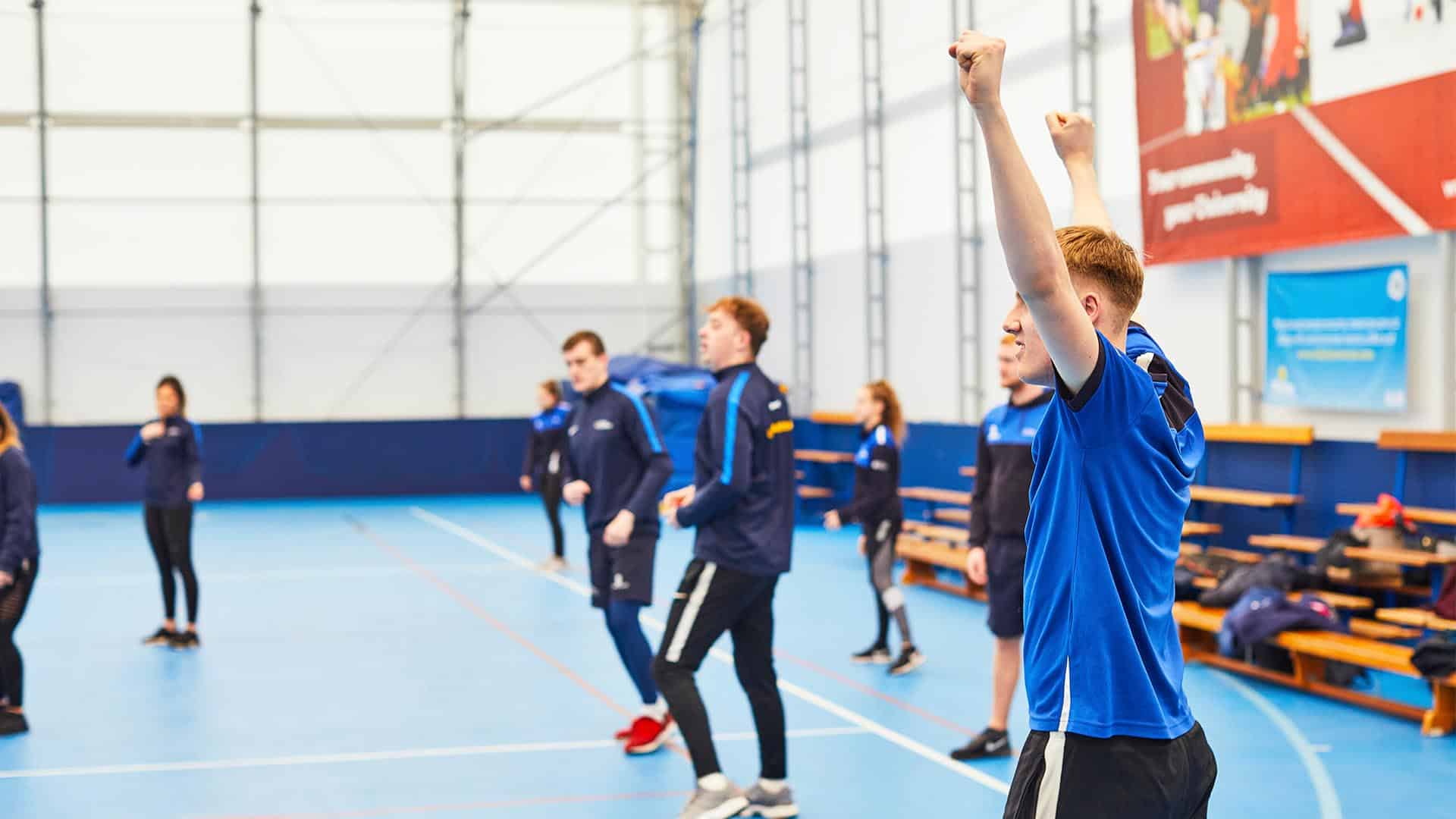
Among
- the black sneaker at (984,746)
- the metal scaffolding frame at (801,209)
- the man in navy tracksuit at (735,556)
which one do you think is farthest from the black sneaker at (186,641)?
the metal scaffolding frame at (801,209)

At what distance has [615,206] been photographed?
27281mm

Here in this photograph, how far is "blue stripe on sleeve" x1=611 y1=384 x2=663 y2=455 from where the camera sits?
7.45m

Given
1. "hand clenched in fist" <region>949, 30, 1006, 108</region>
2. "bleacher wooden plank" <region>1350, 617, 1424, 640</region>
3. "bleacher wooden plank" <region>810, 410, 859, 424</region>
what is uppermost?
"hand clenched in fist" <region>949, 30, 1006, 108</region>

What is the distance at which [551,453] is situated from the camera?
15.8 m

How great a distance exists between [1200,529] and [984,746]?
528cm

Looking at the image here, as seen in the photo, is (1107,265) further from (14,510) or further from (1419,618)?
(1419,618)

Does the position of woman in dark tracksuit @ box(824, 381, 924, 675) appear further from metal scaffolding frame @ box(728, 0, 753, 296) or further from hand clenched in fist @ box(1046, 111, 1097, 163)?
metal scaffolding frame @ box(728, 0, 753, 296)

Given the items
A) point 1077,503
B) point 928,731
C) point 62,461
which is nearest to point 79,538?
point 62,461

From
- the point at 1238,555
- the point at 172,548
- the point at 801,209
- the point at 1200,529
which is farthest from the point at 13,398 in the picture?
the point at 1238,555

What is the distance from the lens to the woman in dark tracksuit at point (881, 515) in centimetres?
991

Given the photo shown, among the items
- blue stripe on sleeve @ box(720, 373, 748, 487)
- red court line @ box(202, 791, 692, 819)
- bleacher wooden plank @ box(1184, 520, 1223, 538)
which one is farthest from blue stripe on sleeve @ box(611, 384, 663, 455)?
bleacher wooden plank @ box(1184, 520, 1223, 538)

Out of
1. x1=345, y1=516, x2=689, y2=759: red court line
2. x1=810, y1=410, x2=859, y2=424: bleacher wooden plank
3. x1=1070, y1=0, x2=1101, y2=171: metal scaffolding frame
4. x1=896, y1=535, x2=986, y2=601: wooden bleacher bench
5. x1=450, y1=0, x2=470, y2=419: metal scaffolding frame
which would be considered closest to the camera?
x1=345, y1=516, x2=689, y2=759: red court line

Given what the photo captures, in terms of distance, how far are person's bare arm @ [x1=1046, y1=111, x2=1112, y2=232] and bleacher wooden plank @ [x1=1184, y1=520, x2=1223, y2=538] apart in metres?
9.07

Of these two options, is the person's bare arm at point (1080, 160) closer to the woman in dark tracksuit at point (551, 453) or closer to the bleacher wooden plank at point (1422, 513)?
the bleacher wooden plank at point (1422, 513)
